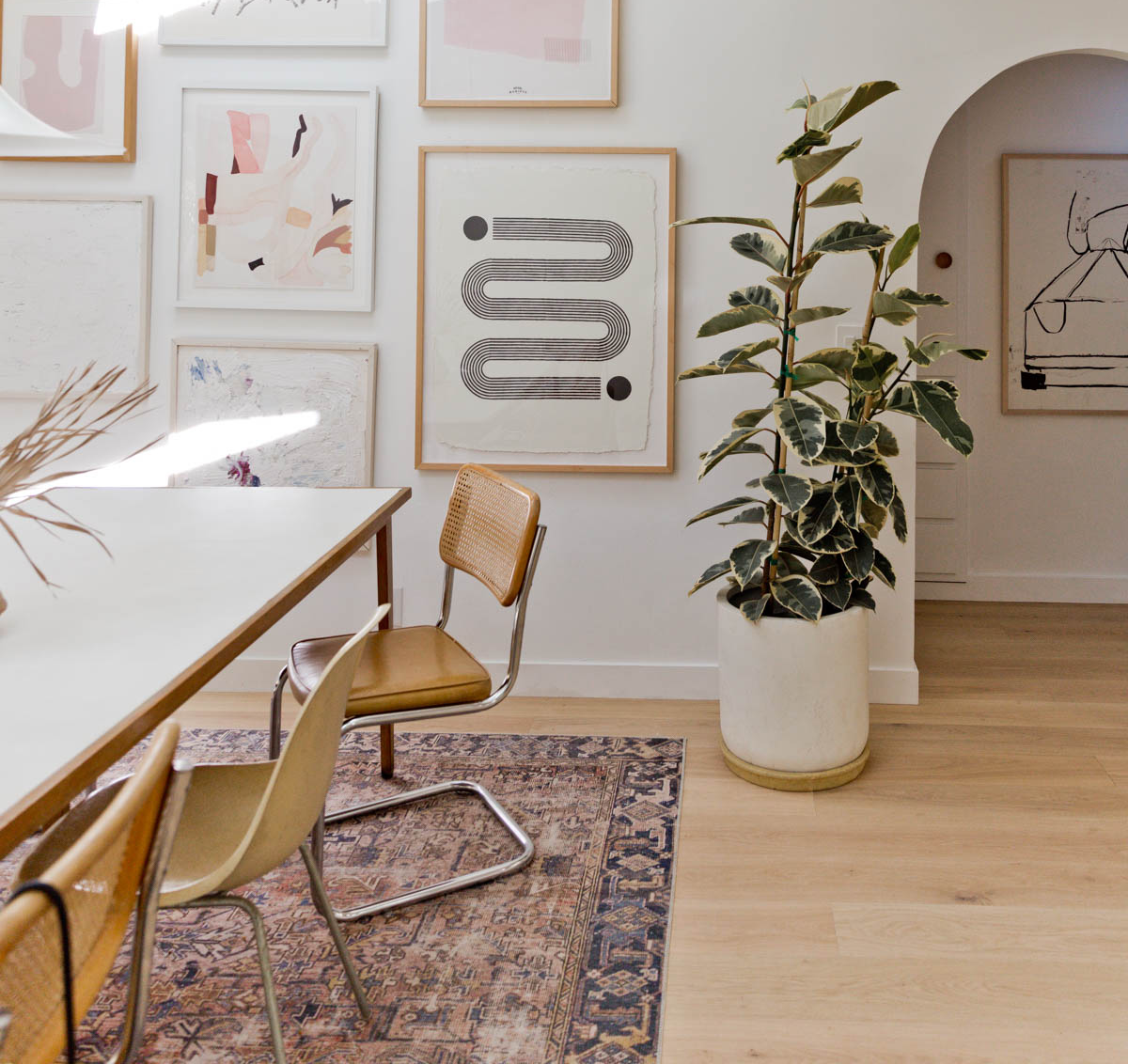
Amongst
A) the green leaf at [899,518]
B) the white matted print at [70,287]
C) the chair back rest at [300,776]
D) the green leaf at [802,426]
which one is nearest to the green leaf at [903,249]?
the green leaf at [802,426]

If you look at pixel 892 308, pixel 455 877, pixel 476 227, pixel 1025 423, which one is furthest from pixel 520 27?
pixel 1025 423

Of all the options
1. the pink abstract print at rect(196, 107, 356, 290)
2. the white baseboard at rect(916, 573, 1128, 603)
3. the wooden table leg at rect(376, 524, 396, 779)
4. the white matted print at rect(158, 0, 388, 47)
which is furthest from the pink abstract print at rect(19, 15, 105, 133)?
the white baseboard at rect(916, 573, 1128, 603)

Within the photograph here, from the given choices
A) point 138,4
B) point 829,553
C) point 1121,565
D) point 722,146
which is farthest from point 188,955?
point 1121,565

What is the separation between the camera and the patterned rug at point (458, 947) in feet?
5.56

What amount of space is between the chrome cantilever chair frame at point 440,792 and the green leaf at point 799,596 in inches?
28.2

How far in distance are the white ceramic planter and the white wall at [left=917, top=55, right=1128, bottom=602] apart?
2302 millimetres

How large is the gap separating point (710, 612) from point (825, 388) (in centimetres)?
83

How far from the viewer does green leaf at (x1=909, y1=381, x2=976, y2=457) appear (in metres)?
2.47

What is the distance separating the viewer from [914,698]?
10.9 feet

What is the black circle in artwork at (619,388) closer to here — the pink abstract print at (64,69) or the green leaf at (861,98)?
the green leaf at (861,98)

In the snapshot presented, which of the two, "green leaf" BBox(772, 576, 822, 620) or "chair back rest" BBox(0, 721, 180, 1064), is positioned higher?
"green leaf" BBox(772, 576, 822, 620)

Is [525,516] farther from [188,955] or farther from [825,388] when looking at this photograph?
[825,388]

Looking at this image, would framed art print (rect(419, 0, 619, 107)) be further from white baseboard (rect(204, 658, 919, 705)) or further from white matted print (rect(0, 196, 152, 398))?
white baseboard (rect(204, 658, 919, 705))

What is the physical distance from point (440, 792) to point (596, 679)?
3.01 ft
